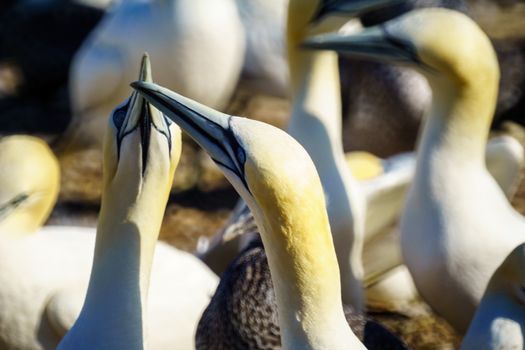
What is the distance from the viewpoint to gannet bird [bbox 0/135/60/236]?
417 centimetres

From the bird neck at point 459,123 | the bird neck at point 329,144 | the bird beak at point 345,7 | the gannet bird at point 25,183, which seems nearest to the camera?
the bird neck at point 459,123

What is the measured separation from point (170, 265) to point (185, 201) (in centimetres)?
234

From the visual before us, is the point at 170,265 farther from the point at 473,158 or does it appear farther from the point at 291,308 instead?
the point at 291,308

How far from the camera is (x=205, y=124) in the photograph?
8.59 ft

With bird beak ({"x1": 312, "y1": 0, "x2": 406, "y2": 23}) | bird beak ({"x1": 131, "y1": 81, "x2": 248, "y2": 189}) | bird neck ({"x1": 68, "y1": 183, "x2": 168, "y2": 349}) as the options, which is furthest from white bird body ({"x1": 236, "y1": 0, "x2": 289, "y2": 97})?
bird beak ({"x1": 131, "y1": 81, "x2": 248, "y2": 189})

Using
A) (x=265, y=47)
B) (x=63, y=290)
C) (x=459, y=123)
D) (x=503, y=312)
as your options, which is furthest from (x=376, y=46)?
(x=265, y=47)

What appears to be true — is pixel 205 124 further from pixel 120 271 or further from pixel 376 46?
pixel 376 46

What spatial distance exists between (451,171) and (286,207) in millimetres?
1656

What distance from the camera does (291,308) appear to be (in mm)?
2637

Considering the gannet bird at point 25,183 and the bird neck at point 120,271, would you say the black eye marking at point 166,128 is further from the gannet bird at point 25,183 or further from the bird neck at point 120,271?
the gannet bird at point 25,183

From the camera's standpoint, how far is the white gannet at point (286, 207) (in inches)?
98.7

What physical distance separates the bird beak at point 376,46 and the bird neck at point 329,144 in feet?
1.29

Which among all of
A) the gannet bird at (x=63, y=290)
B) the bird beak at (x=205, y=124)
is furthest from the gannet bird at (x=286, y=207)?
the gannet bird at (x=63, y=290)

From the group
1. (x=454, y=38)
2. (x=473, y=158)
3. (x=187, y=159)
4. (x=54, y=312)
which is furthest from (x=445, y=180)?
(x=187, y=159)
